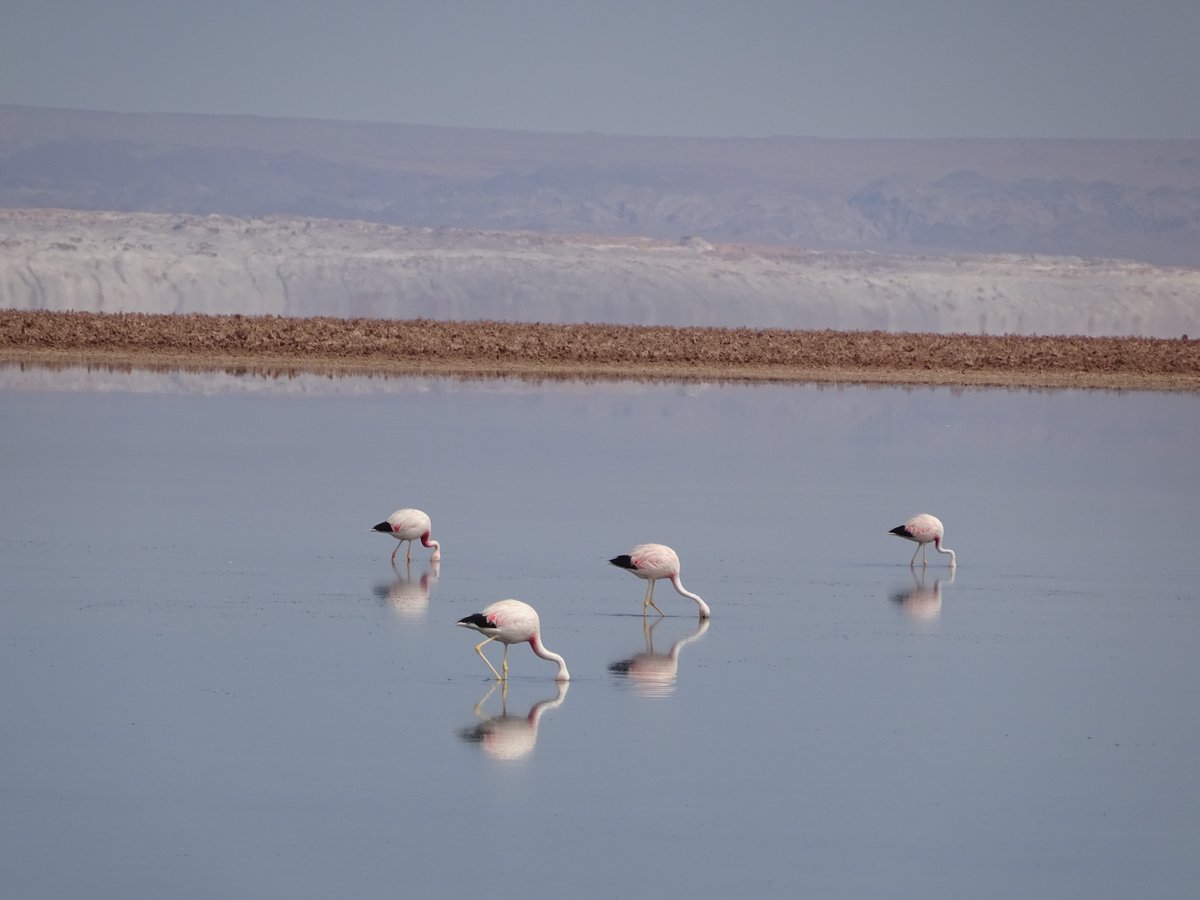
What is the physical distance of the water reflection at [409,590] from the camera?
1483cm

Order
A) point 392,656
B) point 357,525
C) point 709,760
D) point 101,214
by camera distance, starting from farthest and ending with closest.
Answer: point 101,214, point 357,525, point 392,656, point 709,760

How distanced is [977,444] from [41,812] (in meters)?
23.1

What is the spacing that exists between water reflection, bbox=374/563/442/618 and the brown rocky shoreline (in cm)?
2814

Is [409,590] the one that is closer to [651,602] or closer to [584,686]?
[651,602]

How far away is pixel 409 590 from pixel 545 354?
1393 inches

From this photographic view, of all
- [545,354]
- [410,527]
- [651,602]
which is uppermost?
[545,354]

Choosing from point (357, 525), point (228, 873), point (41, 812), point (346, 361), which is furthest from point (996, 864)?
point (346, 361)

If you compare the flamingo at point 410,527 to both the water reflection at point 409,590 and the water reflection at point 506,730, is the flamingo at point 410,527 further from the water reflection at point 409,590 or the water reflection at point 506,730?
the water reflection at point 506,730

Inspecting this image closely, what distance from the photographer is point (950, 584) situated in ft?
55.8

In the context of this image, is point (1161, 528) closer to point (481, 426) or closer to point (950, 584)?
point (950, 584)

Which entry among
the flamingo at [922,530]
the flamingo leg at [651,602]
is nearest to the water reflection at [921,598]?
the flamingo at [922,530]

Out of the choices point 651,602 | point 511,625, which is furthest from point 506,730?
point 651,602

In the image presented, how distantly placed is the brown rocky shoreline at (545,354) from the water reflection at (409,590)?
92.3ft

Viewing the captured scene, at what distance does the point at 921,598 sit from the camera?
1617 cm
